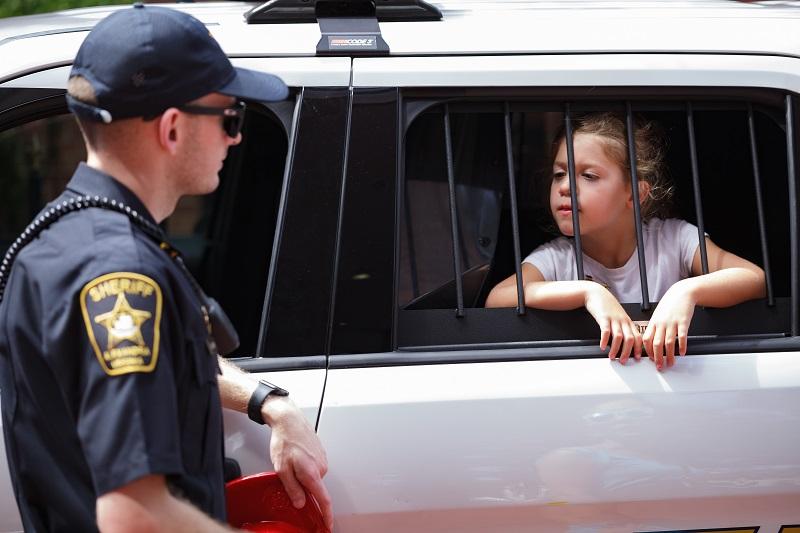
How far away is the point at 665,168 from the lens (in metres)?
2.62

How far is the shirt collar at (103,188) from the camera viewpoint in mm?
1428

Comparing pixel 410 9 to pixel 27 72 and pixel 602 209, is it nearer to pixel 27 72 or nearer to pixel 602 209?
pixel 602 209

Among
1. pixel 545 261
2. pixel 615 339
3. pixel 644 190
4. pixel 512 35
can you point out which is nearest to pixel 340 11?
pixel 512 35

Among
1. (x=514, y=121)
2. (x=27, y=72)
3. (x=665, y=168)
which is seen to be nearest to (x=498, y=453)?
(x=665, y=168)

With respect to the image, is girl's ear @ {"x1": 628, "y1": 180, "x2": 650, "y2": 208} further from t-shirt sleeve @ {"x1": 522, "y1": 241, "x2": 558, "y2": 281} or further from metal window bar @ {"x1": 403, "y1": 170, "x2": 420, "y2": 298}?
metal window bar @ {"x1": 403, "y1": 170, "x2": 420, "y2": 298}

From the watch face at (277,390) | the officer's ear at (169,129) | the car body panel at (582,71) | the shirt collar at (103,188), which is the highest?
the car body panel at (582,71)

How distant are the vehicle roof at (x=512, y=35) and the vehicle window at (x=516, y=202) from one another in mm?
117

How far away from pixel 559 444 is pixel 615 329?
0.86 ft

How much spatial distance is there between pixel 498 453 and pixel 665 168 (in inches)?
38.4

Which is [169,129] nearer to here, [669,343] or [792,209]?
[669,343]

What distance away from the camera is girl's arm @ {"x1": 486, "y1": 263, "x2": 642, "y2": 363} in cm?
211

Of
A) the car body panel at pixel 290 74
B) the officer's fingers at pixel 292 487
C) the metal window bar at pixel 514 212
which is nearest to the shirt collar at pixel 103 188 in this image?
the officer's fingers at pixel 292 487

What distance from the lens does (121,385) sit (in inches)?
50.3

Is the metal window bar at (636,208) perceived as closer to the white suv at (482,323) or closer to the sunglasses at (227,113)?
the white suv at (482,323)
